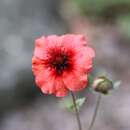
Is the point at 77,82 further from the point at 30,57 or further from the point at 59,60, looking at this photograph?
the point at 30,57

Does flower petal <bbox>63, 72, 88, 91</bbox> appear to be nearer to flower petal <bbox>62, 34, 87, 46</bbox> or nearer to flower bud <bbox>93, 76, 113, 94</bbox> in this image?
flower petal <bbox>62, 34, 87, 46</bbox>

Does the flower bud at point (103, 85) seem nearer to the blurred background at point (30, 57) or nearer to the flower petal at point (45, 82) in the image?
the flower petal at point (45, 82)

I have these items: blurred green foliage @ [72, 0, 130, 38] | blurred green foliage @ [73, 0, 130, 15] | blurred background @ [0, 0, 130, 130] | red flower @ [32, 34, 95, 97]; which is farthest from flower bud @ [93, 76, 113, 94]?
blurred green foliage @ [73, 0, 130, 15]

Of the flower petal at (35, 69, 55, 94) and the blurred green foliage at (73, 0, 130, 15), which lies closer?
the flower petal at (35, 69, 55, 94)

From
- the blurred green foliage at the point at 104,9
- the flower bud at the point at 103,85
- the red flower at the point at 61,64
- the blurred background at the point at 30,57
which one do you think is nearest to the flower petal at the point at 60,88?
the red flower at the point at 61,64

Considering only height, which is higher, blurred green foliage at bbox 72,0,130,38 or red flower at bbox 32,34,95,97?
red flower at bbox 32,34,95,97

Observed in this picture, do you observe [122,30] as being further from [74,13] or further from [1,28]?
[1,28]
